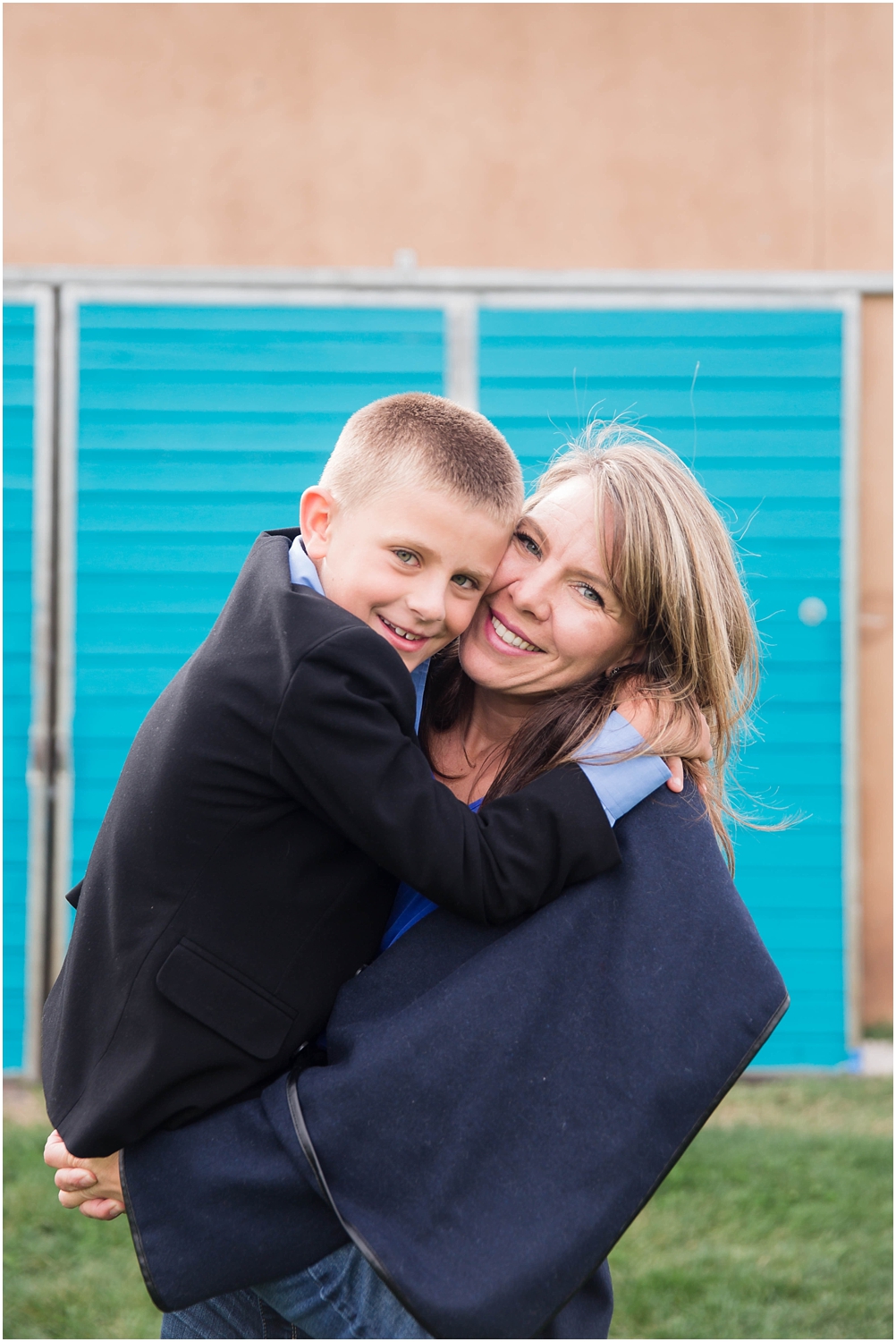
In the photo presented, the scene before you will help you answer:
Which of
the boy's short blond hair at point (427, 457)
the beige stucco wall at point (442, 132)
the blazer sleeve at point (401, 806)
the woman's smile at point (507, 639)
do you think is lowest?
the blazer sleeve at point (401, 806)

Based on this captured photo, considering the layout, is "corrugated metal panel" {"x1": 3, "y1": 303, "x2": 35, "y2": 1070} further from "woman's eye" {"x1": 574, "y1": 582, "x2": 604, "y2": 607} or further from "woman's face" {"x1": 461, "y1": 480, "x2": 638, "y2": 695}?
"woman's eye" {"x1": 574, "y1": 582, "x2": 604, "y2": 607}

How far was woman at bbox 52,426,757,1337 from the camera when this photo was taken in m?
1.45

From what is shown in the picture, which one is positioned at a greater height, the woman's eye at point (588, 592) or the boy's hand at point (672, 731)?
the woman's eye at point (588, 592)

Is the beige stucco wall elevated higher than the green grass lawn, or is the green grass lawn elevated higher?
the beige stucco wall

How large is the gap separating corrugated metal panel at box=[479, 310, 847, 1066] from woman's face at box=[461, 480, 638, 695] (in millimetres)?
2849

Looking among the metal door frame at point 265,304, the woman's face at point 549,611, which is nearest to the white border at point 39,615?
the metal door frame at point 265,304

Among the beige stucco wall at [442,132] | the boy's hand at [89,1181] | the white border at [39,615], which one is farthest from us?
the beige stucco wall at [442,132]

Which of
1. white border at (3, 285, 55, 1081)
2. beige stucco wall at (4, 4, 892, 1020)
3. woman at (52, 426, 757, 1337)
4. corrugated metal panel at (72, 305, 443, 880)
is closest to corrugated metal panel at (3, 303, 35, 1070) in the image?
white border at (3, 285, 55, 1081)

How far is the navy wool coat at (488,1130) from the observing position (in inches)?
46.0

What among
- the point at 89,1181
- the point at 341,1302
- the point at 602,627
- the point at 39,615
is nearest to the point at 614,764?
the point at 602,627

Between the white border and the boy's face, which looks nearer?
the boy's face

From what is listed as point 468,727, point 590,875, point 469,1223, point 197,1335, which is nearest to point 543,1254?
point 469,1223

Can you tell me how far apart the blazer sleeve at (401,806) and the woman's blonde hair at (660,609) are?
0.58 ft

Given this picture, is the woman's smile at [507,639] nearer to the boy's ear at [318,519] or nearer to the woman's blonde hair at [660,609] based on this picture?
the woman's blonde hair at [660,609]
